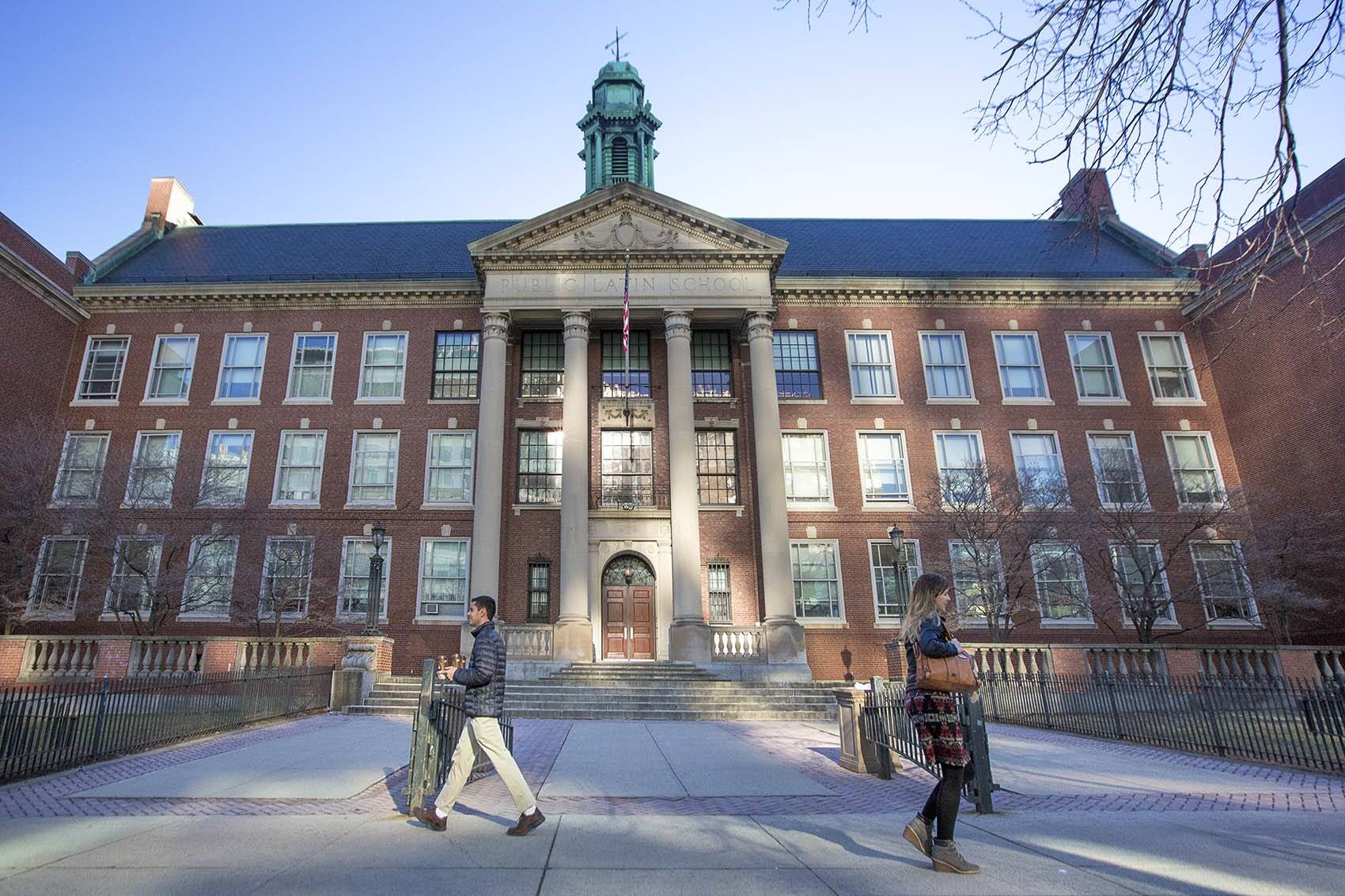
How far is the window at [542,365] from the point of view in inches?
1034

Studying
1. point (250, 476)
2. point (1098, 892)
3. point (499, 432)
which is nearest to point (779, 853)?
point (1098, 892)

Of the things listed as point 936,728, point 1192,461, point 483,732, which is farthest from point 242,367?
point 1192,461

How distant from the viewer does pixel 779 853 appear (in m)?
5.22

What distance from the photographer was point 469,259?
31031 mm

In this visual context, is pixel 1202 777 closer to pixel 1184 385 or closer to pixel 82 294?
pixel 1184 385

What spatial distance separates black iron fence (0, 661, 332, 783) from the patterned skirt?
958 centimetres

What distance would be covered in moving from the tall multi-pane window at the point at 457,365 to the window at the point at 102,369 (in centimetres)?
1178

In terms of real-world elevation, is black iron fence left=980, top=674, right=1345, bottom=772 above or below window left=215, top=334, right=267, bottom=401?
below

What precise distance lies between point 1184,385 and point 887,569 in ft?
46.4

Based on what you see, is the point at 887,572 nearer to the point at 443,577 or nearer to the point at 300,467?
the point at 443,577

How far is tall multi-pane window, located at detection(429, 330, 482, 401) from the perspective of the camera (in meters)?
26.1

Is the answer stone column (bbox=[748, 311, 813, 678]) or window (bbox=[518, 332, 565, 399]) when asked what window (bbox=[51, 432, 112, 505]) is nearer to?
window (bbox=[518, 332, 565, 399])

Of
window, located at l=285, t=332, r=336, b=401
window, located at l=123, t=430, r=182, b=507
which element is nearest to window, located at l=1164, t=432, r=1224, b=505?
window, located at l=285, t=332, r=336, b=401

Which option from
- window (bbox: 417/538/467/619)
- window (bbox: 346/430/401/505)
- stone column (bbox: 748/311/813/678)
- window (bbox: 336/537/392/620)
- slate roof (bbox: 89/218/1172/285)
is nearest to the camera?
stone column (bbox: 748/311/813/678)
